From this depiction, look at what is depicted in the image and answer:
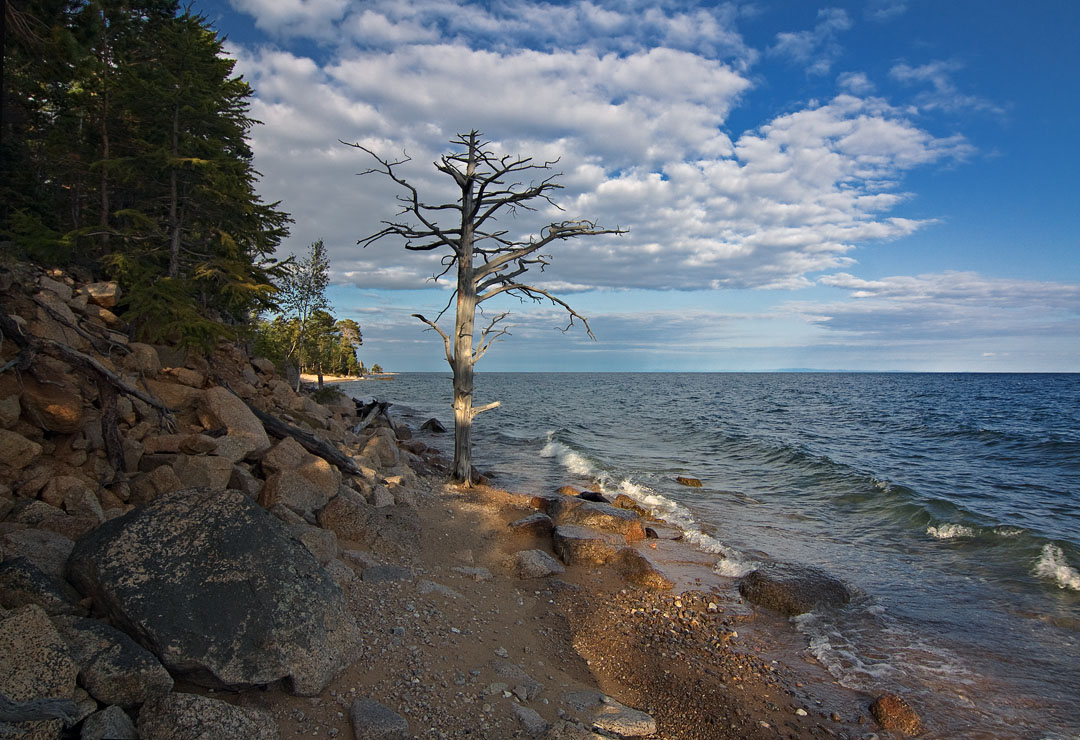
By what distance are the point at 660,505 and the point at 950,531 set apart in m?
6.70

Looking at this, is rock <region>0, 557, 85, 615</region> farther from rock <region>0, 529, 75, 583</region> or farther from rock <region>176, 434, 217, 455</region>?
rock <region>176, 434, 217, 455</region>

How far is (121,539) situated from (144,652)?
110 cm

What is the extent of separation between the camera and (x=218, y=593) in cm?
456

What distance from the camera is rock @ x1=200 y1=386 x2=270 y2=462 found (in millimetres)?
9341

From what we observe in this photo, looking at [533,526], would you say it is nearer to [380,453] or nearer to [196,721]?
[380,453]

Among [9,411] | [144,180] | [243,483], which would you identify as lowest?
[243,483]

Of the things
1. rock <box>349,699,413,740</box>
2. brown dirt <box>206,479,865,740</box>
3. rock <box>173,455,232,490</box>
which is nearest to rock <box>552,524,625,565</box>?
brown dirt <box>206,479,865,740</box>

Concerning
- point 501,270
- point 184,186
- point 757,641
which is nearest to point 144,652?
point 757,641

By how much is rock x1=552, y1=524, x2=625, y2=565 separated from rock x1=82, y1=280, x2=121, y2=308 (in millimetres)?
10027

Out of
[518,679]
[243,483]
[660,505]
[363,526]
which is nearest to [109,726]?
[518,679]

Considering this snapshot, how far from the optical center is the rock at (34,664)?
11.2 feet

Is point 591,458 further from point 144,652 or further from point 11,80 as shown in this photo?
point 11,80

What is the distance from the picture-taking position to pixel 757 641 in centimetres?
766

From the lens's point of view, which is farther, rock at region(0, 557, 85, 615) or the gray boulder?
rock at region(0, 557, 85, 615)
